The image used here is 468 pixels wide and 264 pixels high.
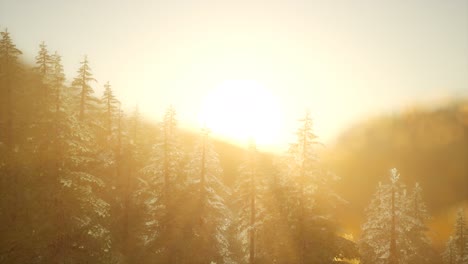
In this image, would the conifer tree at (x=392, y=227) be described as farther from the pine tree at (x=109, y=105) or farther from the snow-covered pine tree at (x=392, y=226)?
the pine tree at (x=109, y=105)

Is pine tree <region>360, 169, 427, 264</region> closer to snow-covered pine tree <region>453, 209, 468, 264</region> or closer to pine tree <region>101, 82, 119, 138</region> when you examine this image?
snow-covered pine tree <region>453, 209, 468, 264</region>

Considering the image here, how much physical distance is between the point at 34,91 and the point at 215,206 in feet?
50.6

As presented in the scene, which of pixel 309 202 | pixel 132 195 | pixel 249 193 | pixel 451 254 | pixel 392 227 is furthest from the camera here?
pixel 451 254

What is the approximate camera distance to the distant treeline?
1622cm

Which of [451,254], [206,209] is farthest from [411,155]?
[206,209]

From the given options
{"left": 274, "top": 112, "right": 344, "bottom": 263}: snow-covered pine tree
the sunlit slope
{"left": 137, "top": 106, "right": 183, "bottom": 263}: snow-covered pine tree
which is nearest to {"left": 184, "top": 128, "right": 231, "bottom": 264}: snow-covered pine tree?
{"left": 137, "top": 106, "right": 183, "bottom": 263}: snow-covered pine tree

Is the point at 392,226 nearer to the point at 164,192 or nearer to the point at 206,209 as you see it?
the point at 206,209

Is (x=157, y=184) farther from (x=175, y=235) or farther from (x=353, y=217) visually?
(x=353, y=217)

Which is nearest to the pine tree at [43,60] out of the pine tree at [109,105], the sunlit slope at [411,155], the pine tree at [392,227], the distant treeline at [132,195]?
the distant treeline at [132,195]

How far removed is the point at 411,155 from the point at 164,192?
343ft

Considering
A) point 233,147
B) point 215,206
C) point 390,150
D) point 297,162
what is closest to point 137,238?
point 215,206

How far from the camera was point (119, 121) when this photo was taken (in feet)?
107

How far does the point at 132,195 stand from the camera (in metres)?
30.7

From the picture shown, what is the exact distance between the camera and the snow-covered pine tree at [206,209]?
1000 inches
